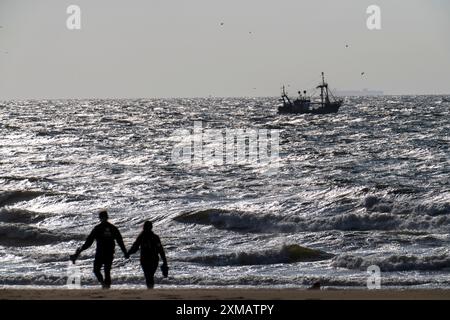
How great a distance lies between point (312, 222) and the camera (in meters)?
29.7

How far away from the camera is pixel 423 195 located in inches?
1371

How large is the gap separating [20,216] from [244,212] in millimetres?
8008

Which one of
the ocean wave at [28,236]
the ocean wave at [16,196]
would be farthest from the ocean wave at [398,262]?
the ocean wave at [16,196]

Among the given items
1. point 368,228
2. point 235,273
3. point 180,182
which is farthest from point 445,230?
point 180,182

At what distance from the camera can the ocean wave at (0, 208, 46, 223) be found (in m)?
32.7

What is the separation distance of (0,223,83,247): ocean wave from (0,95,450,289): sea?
0.06m

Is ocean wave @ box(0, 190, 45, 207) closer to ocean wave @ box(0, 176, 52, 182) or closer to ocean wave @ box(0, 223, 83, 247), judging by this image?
ocean wave @ box(0, 176, 52, 182)

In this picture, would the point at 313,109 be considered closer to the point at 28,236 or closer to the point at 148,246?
the point at 28,236

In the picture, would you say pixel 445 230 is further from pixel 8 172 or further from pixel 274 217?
pixel 8 172

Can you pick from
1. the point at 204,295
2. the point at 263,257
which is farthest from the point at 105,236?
the point at 263,257

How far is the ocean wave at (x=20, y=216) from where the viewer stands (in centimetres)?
3266

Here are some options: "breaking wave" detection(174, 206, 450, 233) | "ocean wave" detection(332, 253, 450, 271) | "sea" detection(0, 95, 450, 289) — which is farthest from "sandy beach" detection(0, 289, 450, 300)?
"breaking wave" detection(174, 206, 450, 233)
